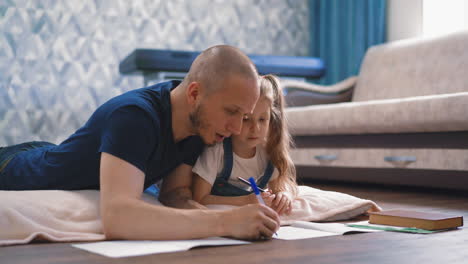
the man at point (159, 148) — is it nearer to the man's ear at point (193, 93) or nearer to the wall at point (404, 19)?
the man's ear at point (193, 93)

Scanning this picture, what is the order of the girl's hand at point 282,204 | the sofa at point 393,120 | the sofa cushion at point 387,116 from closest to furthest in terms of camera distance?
the girl's hand at point 282,204
the sofa cushion at point 387,116
the sofa at point 393,120

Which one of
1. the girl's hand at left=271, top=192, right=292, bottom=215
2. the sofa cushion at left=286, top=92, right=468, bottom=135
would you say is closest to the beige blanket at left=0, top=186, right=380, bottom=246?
the girl's hand at left=271, top=192, right=292, bottom=215

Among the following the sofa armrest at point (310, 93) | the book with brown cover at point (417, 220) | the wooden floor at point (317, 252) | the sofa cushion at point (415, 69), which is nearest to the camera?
the wooden floor at point (317, 252)

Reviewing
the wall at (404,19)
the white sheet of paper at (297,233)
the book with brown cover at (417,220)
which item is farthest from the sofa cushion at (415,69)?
the white sheet of paper at (297,233)

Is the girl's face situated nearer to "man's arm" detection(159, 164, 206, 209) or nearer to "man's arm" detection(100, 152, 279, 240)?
"man's arm" detection(159, 164, 206, 209)

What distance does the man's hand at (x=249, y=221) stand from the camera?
1.32 metres

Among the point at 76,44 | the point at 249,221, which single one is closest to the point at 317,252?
the point at 249,221

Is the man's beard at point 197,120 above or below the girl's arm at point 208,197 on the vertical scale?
above

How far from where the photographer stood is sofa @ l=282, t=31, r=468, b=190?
8.66ft

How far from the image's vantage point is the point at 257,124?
1.84 m

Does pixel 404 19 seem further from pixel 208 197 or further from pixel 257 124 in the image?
pixel 208 197

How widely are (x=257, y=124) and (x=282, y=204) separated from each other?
0.29 meters

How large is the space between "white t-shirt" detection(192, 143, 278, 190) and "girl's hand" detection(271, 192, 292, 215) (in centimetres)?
24

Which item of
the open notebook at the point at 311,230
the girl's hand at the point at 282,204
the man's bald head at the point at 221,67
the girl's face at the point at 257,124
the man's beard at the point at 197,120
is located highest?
the man's bald head at the point at 221,67
